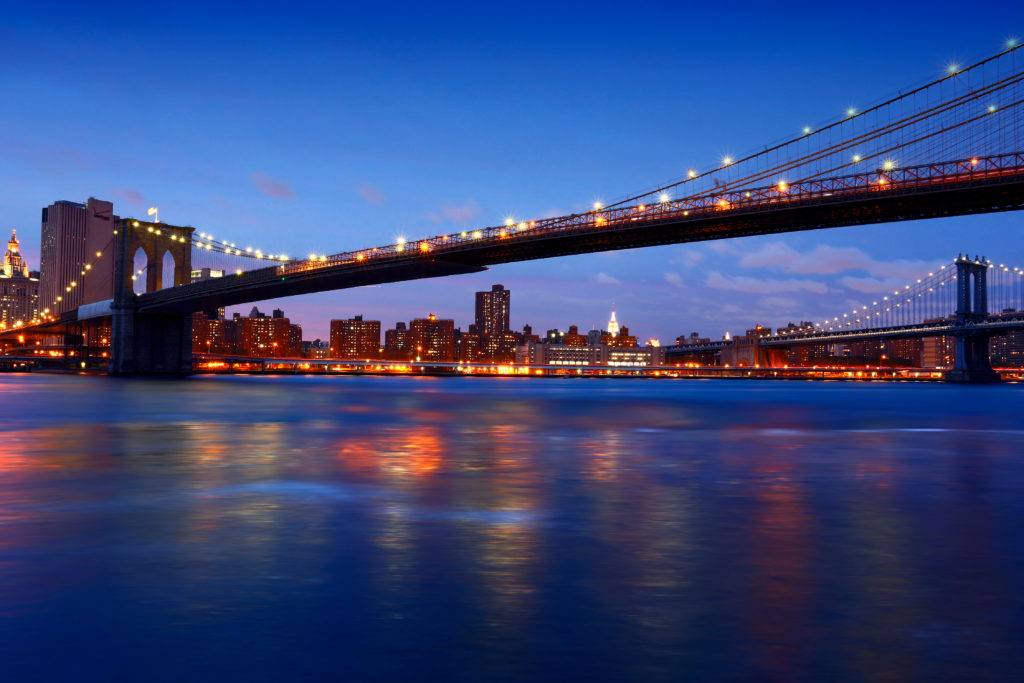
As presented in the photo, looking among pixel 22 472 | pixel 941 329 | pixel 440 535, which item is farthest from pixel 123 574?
pixel 941 329

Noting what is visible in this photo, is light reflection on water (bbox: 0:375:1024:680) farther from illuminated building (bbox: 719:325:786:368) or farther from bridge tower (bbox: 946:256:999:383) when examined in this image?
illuminated building (bbox: 719:325:786:368)

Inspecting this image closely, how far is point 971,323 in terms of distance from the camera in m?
120

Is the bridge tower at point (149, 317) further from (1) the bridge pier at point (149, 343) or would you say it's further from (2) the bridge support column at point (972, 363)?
(2) the bridge support column at point (972, 363)

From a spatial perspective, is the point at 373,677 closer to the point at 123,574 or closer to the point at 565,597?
→ the point at 565,597

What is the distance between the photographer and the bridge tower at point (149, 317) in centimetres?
8625

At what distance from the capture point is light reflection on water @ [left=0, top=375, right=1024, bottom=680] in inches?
212

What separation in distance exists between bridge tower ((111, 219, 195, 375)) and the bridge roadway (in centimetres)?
678

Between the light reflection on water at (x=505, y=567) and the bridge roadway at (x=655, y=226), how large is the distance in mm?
27165

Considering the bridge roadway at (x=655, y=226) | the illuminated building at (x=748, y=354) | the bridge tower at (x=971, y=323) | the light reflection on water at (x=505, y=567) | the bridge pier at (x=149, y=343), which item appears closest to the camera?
the light reflection on water at (x=505, y=567)

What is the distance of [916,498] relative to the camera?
41.9 ft

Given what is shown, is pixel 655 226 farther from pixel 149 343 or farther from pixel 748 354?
pixel 748 354

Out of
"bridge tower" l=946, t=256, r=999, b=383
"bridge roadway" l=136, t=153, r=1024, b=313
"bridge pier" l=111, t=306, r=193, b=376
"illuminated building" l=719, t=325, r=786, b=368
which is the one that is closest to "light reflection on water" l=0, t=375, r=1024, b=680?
"bridge roadway" l=136, t=153, r=1024, b=313

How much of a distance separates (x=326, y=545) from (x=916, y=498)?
8648mm

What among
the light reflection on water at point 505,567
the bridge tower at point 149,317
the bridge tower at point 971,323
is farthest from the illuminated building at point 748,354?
the light reflection on water at point 505,567
